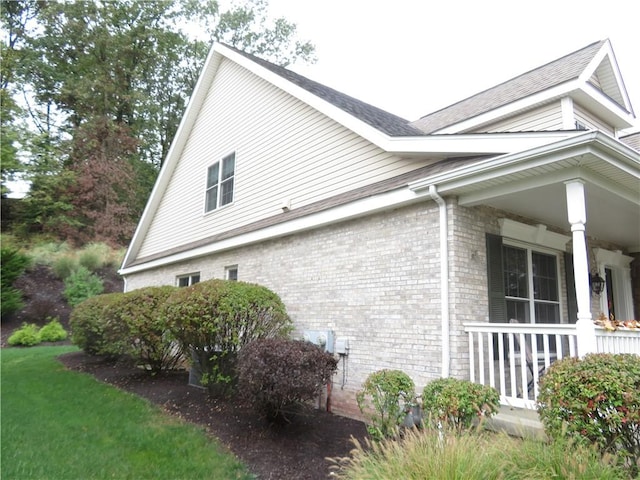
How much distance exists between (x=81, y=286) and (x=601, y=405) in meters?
18.7

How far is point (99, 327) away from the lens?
1023 cm

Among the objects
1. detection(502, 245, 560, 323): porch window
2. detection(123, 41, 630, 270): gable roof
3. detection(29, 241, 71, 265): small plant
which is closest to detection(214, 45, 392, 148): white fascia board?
detection(123, 41, 630, 270): gable roof

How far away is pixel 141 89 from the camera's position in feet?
92.3

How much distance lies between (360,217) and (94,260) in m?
17.2

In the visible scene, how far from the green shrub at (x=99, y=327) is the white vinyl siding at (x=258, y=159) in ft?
9.33

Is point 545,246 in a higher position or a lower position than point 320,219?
lower

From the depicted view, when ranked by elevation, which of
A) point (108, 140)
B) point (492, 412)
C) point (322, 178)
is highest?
point (108, 140)

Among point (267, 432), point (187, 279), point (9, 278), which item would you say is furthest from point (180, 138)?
point (267, 432)

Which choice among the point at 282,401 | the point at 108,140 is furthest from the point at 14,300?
the point at 282,401

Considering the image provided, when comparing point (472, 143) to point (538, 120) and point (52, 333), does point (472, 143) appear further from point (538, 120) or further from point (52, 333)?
point (52, 333)

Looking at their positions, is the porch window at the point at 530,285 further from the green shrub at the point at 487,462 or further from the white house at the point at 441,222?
the green shrub at the point at 487,462

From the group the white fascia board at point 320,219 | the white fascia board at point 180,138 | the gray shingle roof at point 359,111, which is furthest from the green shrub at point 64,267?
the gray shingle roof at point 359,111

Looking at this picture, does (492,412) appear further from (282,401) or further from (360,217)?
(360,217)

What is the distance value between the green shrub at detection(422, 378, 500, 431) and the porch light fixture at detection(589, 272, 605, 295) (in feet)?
16.1
